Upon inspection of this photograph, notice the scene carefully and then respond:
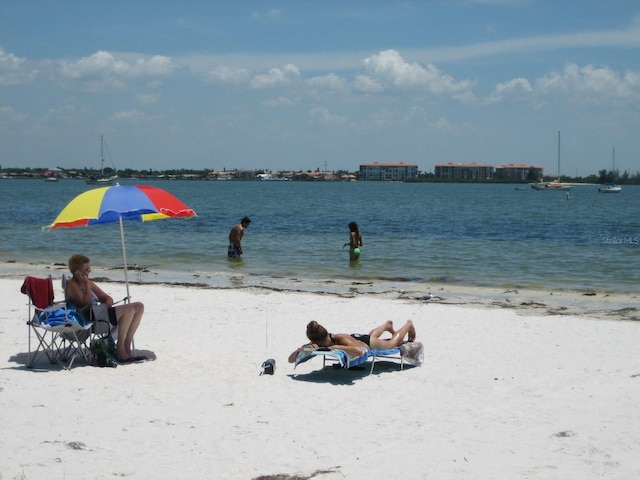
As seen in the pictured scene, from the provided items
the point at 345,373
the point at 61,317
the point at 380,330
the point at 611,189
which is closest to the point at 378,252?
the point at 380,330


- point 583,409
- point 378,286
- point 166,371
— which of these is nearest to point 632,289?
point 378,286

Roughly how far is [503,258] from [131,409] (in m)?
19.6

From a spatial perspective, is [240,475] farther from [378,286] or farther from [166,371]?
[378,286]

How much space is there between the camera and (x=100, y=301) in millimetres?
9172

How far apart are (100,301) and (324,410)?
3.17m

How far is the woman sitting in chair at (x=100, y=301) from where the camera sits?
8875 millimetres

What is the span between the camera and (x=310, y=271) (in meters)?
21.3

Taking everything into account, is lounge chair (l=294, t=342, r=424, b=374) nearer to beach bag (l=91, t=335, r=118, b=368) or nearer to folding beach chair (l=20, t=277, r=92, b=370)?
beach bag (l=91, t=335, r=118, b=368)

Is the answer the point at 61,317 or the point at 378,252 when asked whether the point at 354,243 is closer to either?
the point at 378,252

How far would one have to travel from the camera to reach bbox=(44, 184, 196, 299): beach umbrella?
913 cm

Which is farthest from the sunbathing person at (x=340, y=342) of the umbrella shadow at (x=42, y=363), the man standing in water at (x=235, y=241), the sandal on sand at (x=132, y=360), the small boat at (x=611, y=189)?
the small boat at (x=611, y=189)

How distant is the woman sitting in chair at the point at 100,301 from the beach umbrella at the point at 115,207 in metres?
0.45

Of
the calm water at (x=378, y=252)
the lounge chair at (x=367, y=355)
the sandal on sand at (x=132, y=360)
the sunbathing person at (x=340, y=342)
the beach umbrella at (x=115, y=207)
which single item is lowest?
the calm water at (x=378, y=252)

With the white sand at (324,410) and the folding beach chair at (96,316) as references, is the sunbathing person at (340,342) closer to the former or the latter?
the white sand at (324,410)
